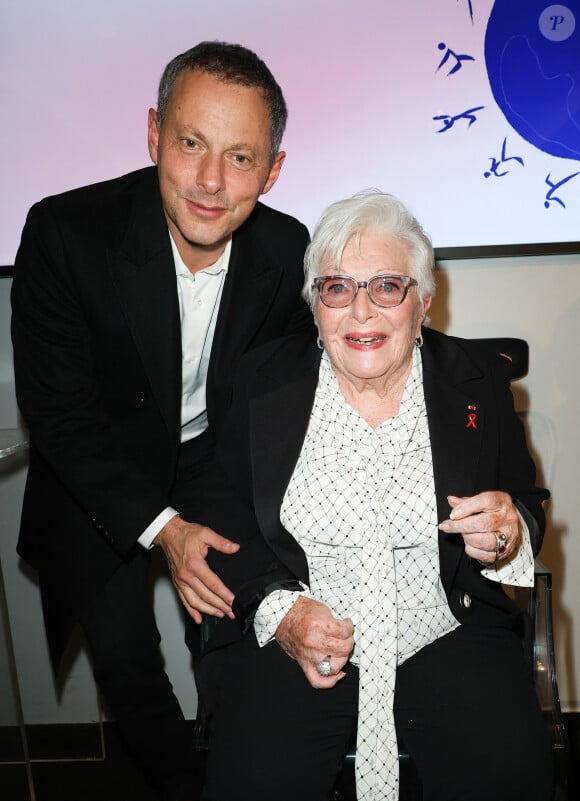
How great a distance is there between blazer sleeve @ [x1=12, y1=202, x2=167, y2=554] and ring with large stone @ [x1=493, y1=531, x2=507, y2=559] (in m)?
0.80

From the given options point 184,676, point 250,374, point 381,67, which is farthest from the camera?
point 184,676

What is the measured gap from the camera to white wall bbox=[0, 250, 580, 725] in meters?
2.68

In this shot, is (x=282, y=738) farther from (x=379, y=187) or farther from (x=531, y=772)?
(x=379, y=187)

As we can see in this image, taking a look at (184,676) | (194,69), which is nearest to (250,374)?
(194,69)

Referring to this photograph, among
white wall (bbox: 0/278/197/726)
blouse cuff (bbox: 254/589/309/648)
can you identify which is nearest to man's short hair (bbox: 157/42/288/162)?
blouse cuff (bbox: 254/589/309/648)

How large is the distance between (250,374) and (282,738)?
78 cm

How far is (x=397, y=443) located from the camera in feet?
6.05

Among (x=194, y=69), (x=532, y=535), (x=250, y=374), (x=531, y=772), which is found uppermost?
→ (x=194, y=69)

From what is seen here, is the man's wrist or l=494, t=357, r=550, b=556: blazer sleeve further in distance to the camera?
the man's wrist

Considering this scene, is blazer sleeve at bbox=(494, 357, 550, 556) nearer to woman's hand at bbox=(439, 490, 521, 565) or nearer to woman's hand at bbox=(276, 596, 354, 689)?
woman's hand at bbox=(439, 490, 521, 565)

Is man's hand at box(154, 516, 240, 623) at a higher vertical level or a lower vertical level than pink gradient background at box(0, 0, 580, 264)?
lower

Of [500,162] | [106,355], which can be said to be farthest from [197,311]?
[500,162]

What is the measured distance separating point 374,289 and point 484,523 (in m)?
0.53

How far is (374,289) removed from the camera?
5.97 ft
